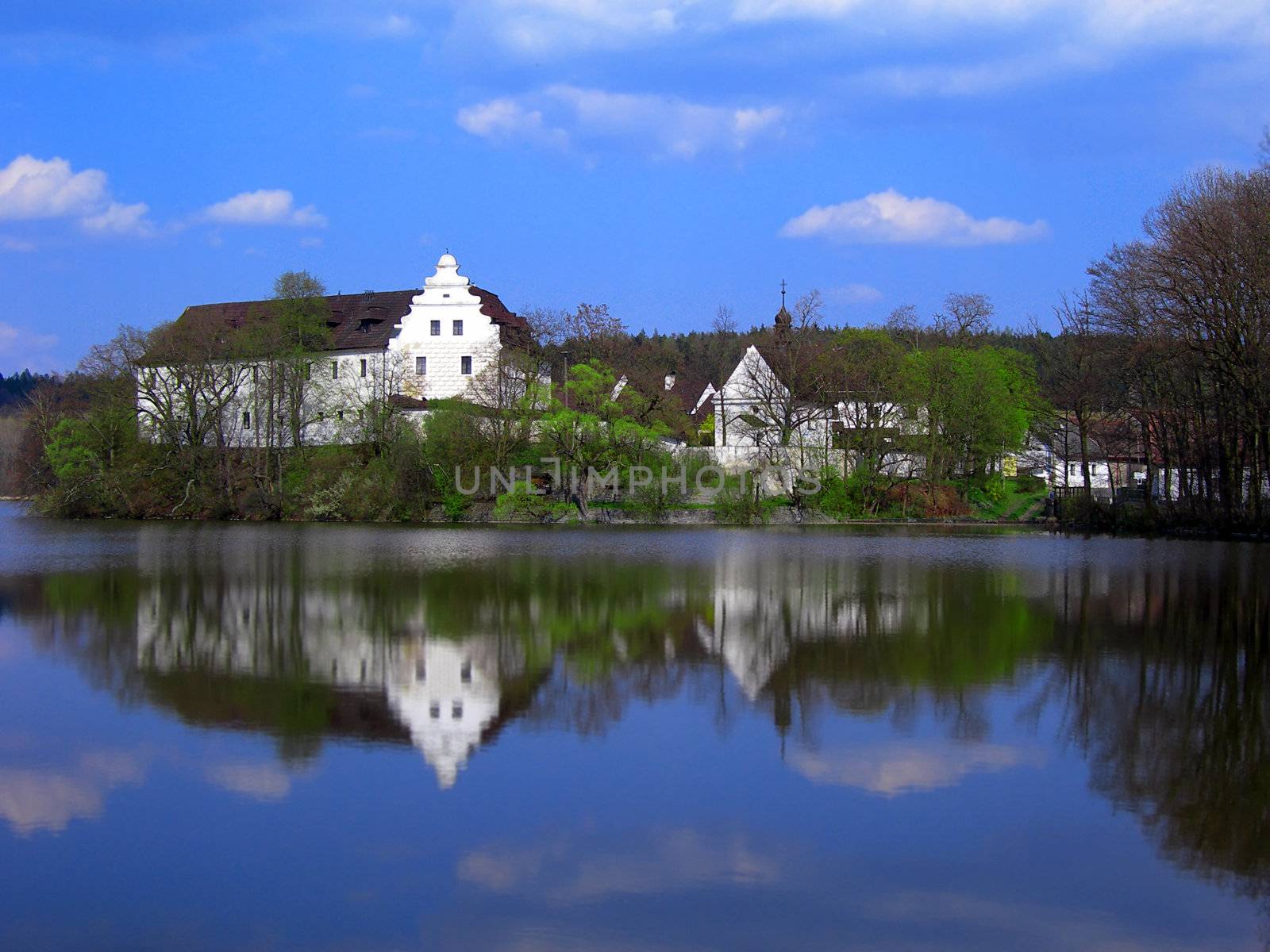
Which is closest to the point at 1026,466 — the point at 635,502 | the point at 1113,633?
the point at 635,502

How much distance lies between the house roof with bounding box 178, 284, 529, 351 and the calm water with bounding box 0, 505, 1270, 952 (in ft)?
163

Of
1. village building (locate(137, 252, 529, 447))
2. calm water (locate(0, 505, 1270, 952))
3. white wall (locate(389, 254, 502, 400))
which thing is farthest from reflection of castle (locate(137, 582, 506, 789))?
white wall (locate(389, 254, 502, 400))

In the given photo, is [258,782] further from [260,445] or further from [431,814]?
[260,445]

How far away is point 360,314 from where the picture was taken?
70.2m

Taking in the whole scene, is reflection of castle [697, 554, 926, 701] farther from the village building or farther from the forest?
the village building

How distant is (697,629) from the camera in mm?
17516

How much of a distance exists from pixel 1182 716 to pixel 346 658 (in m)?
9.38

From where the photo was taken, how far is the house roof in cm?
6844

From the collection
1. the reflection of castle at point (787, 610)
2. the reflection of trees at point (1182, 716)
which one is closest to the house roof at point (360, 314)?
the reflection of castle at point (787, 610)

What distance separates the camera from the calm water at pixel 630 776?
22.5 feet

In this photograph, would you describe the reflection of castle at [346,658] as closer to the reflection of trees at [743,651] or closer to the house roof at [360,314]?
the reflection of trees at [743,651]

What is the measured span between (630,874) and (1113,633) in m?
12.3

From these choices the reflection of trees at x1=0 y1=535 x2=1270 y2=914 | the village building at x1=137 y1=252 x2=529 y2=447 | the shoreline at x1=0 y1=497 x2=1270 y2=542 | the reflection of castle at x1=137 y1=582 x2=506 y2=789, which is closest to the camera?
the reflection of trees at x1=0 y1=535 x2=1270 y2=914

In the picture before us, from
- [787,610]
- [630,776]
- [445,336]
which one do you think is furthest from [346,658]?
[445,336]
